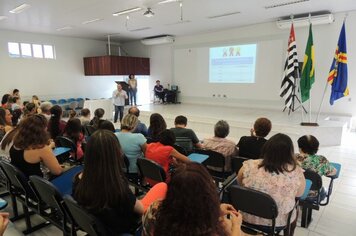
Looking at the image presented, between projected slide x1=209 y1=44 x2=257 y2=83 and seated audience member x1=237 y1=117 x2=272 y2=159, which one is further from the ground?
projected slide x1=209 y1=44 x2=257 y2=83

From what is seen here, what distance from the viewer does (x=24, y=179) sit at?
2094 millimetres

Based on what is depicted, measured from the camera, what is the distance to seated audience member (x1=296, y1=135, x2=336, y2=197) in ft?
7.62

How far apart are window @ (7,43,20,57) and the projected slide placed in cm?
722

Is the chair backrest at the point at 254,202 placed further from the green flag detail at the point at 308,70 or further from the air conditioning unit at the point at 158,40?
the air conditioning unit at the point at 158,40

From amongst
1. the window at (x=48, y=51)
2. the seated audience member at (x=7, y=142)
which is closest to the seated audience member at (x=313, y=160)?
the seated audience member at (x=7, y=142)

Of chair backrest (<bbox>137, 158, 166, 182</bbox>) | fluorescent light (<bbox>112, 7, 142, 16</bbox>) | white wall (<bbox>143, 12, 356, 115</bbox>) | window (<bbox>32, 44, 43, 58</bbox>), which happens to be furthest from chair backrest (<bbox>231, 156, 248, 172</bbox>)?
window (<bbox>32, 44, 43, 58</bbox>)

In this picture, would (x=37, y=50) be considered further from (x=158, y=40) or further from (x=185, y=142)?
(x=185, y=142)

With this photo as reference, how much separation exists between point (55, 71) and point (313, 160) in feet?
33.1

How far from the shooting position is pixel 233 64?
8867 mm

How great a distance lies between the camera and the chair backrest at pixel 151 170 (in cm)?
223

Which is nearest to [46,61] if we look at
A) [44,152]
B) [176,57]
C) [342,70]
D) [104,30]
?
[104,30]

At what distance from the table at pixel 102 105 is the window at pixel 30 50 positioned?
2.79 meters

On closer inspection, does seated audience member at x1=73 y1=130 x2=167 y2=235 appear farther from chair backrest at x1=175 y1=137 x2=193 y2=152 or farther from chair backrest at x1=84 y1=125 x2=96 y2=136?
chair backrest at x1=84 y1=125 x2=96 y2=136

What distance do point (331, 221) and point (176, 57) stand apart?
8.98 m
